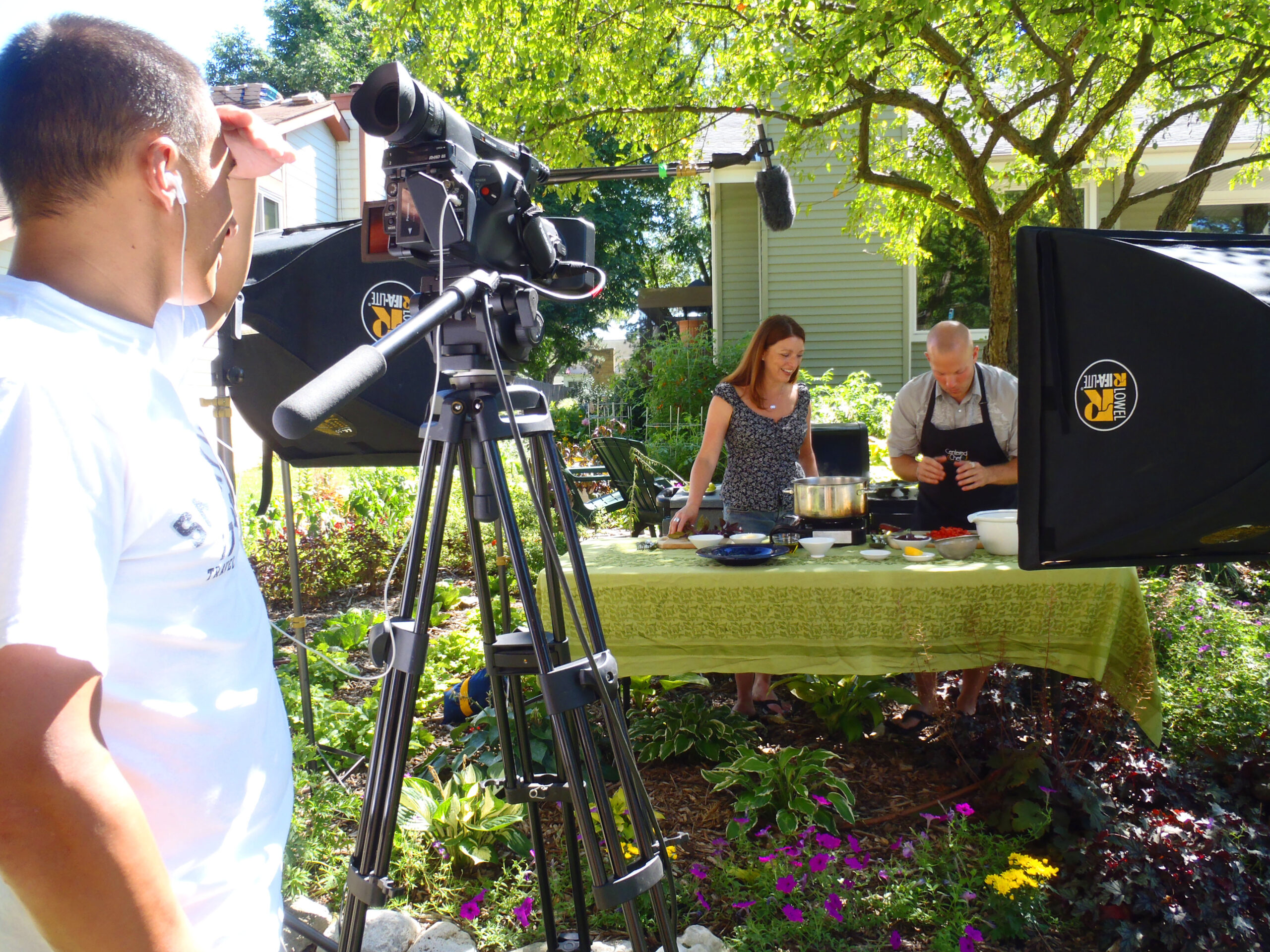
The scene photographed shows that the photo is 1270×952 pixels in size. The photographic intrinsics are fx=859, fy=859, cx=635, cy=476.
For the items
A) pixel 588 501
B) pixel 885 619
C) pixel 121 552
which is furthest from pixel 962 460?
pixel 588 501

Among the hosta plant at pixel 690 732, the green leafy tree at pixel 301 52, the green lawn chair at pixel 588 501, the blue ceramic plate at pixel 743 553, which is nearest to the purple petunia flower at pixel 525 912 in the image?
the hosta plant at pixel 690 732

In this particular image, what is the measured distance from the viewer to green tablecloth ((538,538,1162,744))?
3121 mm

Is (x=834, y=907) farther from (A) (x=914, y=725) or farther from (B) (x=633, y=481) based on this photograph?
(B) (x=633, y=481)

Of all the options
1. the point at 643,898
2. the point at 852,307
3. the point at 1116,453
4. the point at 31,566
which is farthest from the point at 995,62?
the point at 31,566

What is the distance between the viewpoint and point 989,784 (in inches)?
121

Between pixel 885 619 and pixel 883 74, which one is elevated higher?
pixel 883 74

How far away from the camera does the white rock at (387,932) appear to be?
94.7 inches

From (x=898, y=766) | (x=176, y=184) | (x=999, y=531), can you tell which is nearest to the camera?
(x=176, y=184)

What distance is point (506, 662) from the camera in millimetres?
1713

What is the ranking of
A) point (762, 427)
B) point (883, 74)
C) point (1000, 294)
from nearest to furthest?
point (762, 427) < point (1000, 294) < point (883, 74)

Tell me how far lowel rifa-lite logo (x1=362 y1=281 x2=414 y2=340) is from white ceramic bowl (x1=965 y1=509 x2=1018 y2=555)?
2.29 metres

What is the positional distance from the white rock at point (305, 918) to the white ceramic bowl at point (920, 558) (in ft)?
7.55

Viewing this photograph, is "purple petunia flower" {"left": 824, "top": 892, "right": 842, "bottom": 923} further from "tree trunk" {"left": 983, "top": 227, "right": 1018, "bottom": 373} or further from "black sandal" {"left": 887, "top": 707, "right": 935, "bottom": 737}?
"tree trunk" {"left": 983, "top": 227, "right": 1018, "bottom": 373}

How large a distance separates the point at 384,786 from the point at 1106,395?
76.7 inches
